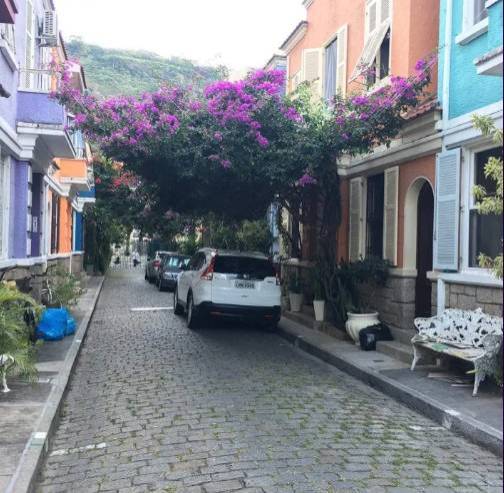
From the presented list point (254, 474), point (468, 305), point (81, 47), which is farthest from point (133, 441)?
point (81, 47)

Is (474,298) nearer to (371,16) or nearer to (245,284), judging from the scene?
(245,284)

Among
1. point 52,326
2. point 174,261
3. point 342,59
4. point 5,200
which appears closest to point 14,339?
point 52,326

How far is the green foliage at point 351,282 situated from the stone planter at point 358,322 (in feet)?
0.81

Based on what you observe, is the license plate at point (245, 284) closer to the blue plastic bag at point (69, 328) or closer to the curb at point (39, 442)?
the blue plastic bag at point (69, 328)

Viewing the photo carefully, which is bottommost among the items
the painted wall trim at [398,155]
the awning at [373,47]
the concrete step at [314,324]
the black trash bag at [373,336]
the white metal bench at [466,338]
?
the concrete step at [314,324]

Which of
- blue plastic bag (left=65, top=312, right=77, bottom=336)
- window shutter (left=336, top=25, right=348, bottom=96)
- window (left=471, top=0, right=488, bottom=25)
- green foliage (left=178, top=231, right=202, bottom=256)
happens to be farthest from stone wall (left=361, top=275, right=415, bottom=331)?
green foliage (left=178, top=231, right=202, bottom=256)

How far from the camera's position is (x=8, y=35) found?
920 centimetres

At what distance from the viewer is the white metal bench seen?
6441mm

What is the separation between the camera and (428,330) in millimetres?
7750

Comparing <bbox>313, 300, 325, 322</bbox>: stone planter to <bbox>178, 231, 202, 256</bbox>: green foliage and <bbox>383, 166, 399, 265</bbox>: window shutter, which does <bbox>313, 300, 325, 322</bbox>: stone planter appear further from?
<bbox>178, 231, 202, 256</bbox>: green foliage

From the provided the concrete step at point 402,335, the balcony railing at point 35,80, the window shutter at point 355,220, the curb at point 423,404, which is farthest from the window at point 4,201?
the concrete step at point 402,335

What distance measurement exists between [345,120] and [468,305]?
3.58 m

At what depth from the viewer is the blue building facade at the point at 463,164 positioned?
7.66 metres

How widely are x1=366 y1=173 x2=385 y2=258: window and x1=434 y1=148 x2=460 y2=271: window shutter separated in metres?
2.33
